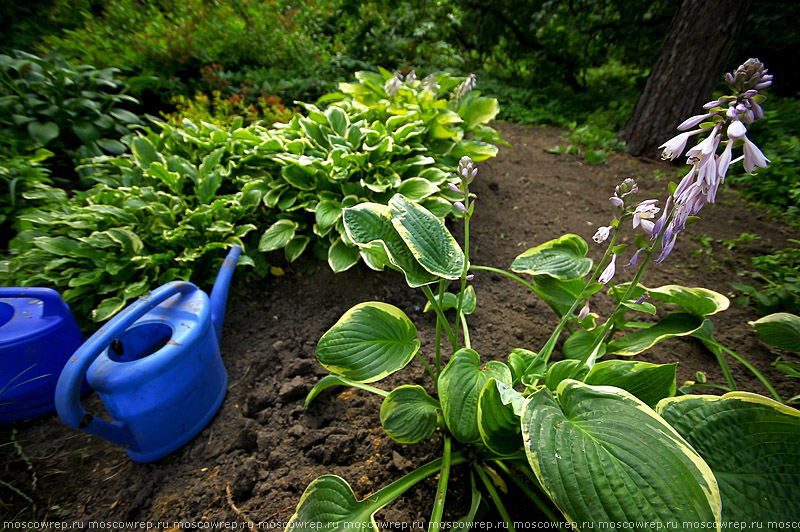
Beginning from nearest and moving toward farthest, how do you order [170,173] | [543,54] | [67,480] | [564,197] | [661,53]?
[67,480]
[170,173]
[564,197]
[661,53]
[543,54]

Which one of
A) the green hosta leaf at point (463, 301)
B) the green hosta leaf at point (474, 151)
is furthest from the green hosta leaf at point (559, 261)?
the green hosta leaf at point (474, 151)

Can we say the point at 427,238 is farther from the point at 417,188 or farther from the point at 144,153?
the point at 144,153

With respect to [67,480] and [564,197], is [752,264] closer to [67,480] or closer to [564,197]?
[564,197]

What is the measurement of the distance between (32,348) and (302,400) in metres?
1.05

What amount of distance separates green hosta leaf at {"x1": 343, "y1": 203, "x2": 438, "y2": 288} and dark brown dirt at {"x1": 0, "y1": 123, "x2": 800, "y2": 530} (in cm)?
77

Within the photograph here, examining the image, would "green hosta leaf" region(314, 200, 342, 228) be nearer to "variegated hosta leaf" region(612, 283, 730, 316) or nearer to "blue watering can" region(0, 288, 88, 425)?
"blue watering can" region(0, 288, 88, 425)

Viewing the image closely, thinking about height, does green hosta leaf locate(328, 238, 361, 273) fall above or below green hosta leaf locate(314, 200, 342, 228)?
below

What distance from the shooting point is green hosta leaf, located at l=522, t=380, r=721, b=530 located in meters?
0.67

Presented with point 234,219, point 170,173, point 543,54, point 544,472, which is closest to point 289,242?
point 234,219

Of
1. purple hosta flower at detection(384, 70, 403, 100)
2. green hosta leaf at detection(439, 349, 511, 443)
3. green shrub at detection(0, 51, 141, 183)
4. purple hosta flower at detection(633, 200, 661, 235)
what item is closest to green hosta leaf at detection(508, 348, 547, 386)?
green hosta leaf at detection(439, 349, 511, 443)

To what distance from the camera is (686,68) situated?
11.2ft

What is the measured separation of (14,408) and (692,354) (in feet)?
10.0

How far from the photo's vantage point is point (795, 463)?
30.3 inches

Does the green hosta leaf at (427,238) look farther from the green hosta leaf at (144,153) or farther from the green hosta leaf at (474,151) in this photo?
the green hosta leaf at (144,153)
